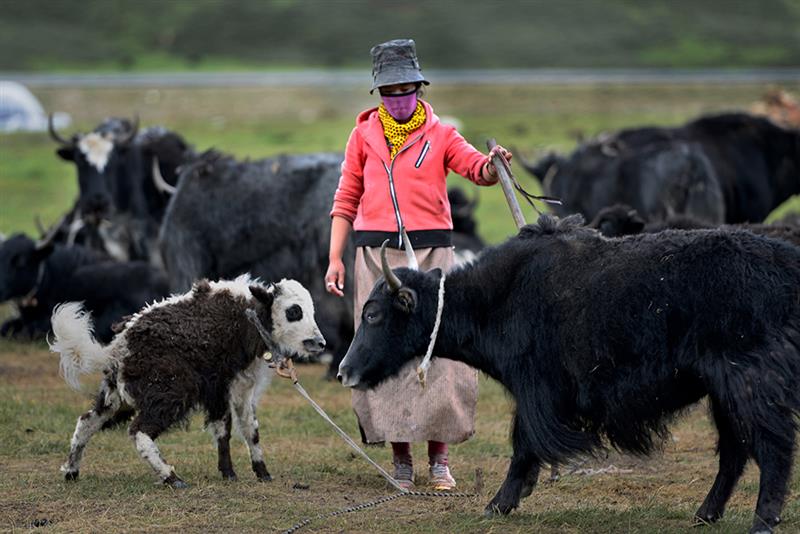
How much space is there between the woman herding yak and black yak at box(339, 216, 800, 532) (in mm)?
681

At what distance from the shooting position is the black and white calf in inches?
257

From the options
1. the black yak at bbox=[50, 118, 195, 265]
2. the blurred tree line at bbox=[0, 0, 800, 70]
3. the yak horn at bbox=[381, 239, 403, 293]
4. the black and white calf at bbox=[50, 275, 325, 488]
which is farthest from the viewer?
the blurred tree line at bbox=[0, 0, 800, 70]

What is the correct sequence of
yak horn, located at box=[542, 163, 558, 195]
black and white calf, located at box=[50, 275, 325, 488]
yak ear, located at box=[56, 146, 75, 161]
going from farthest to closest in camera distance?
yak horn, located at box=[542, 163, 558, 195]
yak ear, located at box=[56, 146, 75, 161]
black and white calf, located at box=[50, 275, 325, 488]

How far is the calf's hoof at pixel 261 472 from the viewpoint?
22.1 feet

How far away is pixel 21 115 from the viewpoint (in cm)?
3164

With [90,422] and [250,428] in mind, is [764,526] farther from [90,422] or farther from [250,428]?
[90,422]

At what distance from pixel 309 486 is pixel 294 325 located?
2.57 feet

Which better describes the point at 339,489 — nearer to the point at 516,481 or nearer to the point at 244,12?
the point at 516,481

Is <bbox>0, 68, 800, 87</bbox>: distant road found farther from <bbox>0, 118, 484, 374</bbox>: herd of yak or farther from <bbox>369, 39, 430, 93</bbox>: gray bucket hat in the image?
<bbox>369, 39, 430, 93</bbox>: gray bucket hat

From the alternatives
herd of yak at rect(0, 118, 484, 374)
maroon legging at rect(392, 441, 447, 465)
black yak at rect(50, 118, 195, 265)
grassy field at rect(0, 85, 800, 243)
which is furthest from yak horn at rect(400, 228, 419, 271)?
grassy field at rect(0, 85, 800, 243)

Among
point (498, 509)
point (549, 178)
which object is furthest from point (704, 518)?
point (549, 178)

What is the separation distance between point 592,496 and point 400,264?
144 cm

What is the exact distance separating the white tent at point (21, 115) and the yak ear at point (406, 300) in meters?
26.0

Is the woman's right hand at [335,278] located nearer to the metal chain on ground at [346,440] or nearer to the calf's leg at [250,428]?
the metal chain on ground at [346,440]
